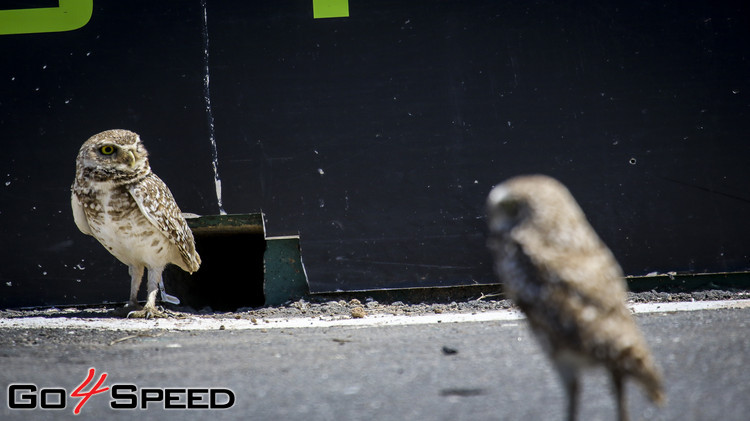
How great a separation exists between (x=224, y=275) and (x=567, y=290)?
5.68 m

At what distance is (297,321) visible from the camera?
4930 millimetres

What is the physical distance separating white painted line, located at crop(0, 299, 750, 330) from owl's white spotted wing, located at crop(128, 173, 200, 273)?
0.61 meters

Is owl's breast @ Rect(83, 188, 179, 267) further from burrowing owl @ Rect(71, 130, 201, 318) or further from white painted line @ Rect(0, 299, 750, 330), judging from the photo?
white painted line @ Rect(0, 299, 750, 330)

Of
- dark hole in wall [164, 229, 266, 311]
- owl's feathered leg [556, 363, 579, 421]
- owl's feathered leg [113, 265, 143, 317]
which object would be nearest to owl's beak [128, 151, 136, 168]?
owl's feathered leg [113, 265, 143, 317]

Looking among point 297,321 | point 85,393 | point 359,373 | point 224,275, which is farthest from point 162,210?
point 359,373

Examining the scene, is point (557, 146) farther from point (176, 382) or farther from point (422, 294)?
point (176, 382)

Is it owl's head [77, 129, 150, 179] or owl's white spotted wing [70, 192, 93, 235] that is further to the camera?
owl's white spotted wing [70, 192, 93, 235]

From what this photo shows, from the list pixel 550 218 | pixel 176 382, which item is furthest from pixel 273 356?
pixel 550 218

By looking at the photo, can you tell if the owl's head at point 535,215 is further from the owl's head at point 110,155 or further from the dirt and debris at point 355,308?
the owl's head at point 110,155

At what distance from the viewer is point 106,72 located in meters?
5.51

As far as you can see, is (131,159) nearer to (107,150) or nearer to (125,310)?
(107,150)

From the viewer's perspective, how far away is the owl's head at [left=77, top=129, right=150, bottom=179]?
502 centimetres

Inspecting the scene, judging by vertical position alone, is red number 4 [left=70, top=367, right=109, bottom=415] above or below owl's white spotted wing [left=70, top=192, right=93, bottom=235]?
below

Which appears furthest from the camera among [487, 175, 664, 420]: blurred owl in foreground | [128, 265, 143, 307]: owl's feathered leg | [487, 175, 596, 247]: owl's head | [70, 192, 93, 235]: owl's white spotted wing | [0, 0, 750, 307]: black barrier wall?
[0, 0, 750, 307]: black barrier wall
